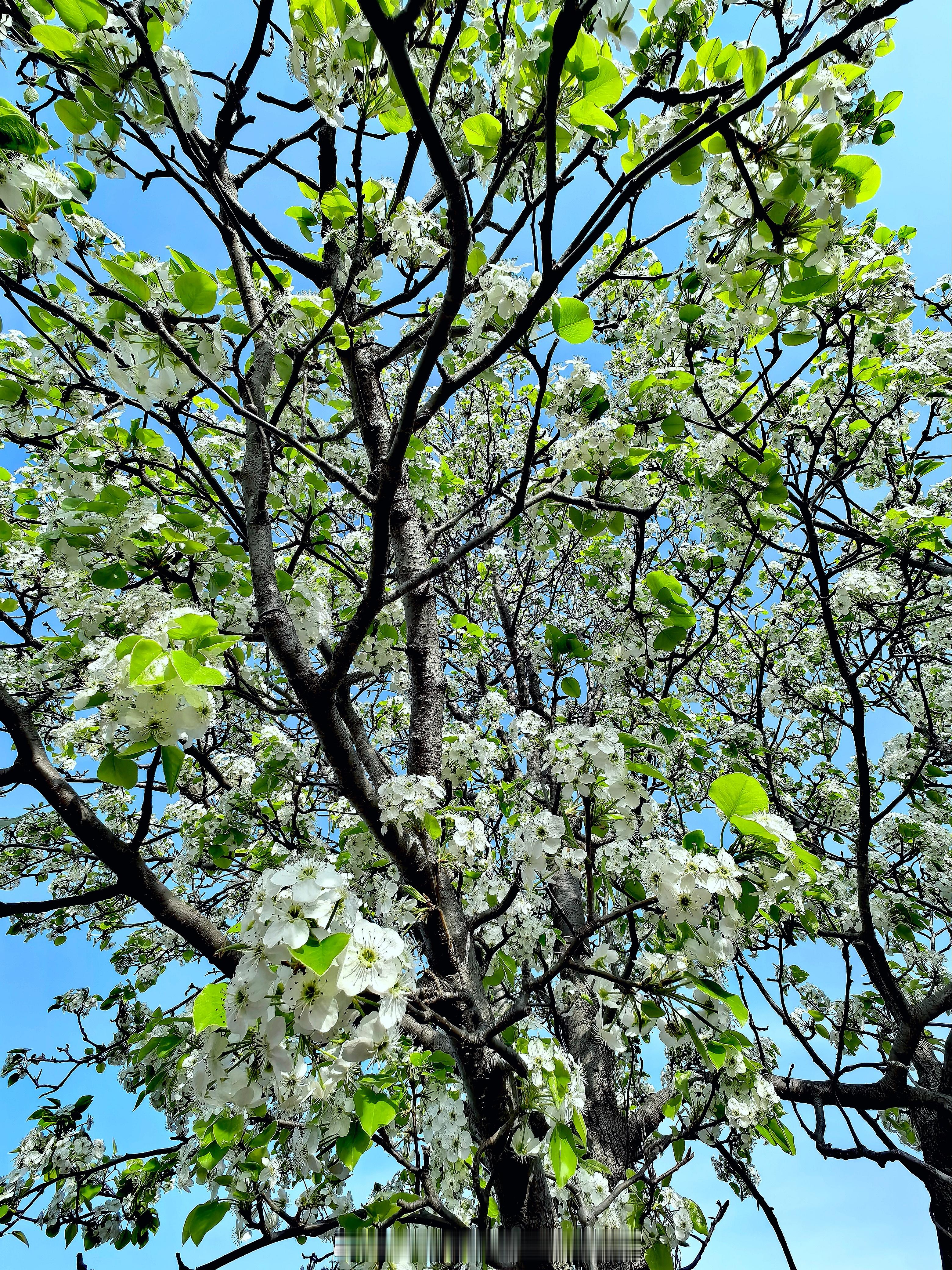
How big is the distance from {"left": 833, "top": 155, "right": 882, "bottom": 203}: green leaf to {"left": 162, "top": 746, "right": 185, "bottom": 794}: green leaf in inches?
91.1

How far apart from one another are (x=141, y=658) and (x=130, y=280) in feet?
4.04

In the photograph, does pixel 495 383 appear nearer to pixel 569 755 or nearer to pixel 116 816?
pixel 569 755

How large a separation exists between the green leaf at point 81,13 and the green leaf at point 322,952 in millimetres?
2663

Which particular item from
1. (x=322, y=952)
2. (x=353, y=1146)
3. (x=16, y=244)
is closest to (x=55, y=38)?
(x=16, y=244)

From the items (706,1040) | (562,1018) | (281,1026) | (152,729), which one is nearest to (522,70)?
(152,729)

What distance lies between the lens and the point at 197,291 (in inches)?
78.3

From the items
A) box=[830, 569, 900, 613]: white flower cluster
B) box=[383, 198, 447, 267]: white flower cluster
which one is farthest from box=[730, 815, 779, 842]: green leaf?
box=[830, 569, 900, 613]: white flower cluster

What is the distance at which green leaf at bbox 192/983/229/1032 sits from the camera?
141 cm

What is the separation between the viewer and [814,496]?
3.98 meters

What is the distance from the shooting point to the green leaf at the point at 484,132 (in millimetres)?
1803

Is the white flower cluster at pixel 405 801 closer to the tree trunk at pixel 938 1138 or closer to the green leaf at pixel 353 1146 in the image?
the green leaf at pixel 353 1146

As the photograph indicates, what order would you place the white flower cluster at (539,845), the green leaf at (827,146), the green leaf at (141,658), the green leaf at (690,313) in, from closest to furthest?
the green leaf at (141,658) → the green leaf at (827,146) → the white flower cluster at (539,845) → the green leaf at (690,313)

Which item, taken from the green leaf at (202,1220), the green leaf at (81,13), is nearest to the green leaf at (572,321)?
the green leaf at (81,13)

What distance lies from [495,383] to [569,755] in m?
1.67
